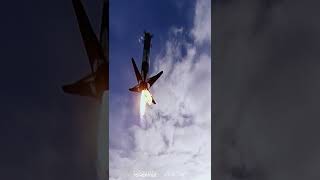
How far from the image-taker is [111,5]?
10.4 ft

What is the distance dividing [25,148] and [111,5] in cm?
108

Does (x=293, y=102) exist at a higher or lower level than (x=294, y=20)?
lower

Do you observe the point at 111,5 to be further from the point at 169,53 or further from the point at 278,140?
the point at 278,140

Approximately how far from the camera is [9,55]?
288 cm

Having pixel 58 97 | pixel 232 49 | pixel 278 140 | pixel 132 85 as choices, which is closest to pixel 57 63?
pixel 58 97

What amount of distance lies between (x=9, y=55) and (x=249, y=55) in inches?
59.3

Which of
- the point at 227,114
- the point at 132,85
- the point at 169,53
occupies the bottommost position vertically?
the point at 227,114

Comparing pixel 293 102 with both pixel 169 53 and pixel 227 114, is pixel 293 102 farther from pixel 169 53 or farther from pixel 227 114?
pixel 169 53

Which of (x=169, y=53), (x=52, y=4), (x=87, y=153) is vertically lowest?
(x=87, y=153)

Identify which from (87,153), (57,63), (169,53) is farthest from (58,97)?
(169,53)

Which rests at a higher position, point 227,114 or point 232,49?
point 232,49

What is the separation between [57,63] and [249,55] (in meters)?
1.23

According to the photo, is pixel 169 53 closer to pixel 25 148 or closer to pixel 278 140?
pixel 278 140

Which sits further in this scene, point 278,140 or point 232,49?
point 232,49
